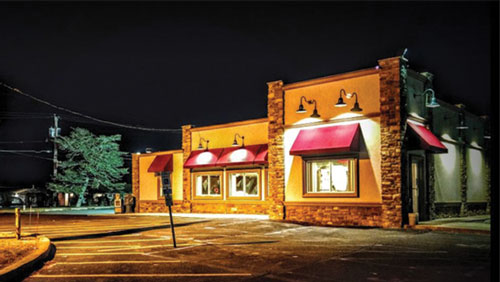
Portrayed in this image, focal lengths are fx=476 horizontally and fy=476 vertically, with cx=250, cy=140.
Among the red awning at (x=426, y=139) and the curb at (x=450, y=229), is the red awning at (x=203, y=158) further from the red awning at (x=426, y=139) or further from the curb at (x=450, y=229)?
the curb at (x=450, y=229)

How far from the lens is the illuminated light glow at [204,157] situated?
86.4 feet

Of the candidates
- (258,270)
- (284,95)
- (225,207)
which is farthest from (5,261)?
(225,207)

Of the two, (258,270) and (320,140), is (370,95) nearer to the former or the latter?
(320,140)

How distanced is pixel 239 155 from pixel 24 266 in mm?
16306

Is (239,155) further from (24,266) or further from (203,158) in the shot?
(24,266)

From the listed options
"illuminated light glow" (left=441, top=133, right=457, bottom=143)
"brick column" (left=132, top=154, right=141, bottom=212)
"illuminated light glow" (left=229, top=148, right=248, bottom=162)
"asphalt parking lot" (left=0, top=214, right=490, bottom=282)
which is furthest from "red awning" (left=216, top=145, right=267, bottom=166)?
"illuminated light glow" (left=441, top=133, right=457, bottom=143)

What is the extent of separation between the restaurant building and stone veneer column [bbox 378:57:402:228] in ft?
0.12

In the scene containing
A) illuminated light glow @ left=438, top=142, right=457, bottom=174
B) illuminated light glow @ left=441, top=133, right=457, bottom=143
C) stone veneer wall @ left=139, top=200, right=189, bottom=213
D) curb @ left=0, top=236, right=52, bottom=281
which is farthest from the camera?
stone veneer wall @ left=139, top=200, right=189, bottom=213

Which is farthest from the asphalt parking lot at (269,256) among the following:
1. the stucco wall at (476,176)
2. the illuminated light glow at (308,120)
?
the stucco wall at (476,176)

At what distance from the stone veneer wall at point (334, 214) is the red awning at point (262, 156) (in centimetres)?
340

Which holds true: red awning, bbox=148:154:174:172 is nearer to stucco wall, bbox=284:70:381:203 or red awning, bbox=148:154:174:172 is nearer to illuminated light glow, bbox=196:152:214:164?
illuminated light glow, bbox=196:152:214:164

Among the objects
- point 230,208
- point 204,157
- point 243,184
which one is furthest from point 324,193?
point 204,157

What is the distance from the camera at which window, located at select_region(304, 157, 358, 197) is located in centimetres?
1900

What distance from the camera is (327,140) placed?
1920 centimetres
